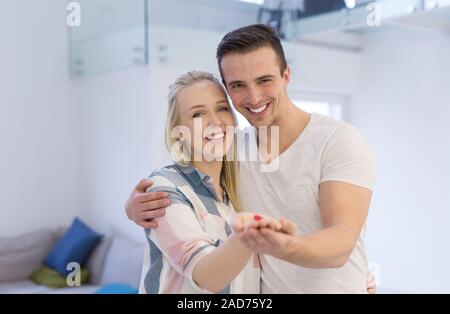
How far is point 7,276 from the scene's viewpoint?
191cm

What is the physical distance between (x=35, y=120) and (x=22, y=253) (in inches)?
24.8

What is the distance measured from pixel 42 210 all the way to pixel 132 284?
33 cm

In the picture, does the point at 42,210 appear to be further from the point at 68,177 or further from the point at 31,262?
the point at 31,262

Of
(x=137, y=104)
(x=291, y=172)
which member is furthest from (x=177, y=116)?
(x=137, y=104)

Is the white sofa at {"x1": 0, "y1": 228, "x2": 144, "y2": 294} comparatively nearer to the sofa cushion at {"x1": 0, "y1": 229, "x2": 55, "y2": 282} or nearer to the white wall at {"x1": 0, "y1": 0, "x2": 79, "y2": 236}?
the sofa cushion at {"x1": 0, "y1": 229, "x2": 55, "y2": 282}

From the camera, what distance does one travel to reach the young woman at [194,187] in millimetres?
630

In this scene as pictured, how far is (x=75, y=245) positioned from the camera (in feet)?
6.36

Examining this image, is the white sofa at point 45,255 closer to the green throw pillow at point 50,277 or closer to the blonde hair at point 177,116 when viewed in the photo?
the green throw pillow at point 50,277

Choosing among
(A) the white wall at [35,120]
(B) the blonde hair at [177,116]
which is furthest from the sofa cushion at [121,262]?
(B) the blonde hair at [177,116]

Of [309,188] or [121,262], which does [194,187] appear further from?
[121,262]

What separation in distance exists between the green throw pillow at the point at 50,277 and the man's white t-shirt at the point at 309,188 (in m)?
1.17

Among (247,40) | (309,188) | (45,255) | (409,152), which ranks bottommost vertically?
(45,255)

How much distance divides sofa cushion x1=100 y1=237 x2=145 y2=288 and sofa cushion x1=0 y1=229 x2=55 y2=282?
0.83 feet

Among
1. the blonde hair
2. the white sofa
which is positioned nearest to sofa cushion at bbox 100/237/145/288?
the white sofa
